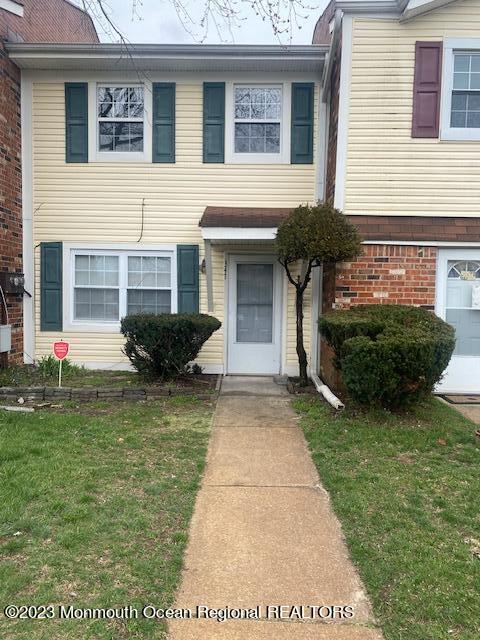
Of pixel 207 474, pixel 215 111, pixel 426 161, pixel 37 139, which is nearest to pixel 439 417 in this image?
pixel 207 474

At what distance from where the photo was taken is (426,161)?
641cm

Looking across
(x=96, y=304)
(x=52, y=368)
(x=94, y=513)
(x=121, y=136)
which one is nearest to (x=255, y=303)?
(x=96, y=304)

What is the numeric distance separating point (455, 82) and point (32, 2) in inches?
359

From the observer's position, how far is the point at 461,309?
6.58 metres

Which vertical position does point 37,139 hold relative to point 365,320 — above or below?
above

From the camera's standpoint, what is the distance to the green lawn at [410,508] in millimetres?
2188

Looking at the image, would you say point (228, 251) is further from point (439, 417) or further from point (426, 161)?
point (439, 417)

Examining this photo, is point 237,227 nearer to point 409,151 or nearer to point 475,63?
point 409,151

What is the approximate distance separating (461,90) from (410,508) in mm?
5775

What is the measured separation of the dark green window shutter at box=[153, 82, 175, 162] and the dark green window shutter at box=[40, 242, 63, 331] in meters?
2.35

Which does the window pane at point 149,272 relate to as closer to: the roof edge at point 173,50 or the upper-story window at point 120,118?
the upper-story window at point 120,118

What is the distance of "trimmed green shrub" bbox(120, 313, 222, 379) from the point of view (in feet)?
21.5

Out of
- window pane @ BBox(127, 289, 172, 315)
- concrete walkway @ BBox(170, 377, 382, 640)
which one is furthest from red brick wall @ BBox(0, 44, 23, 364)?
concrete walkway @ BBox(170, 377, 382, 640)

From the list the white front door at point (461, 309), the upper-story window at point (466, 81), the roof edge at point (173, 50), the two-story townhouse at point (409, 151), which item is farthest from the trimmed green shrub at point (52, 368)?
the upper-story window at point (466, 81)
